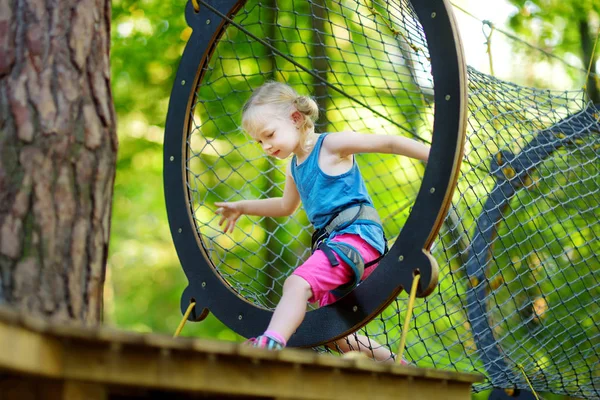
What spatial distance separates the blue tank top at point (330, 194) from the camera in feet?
7.72

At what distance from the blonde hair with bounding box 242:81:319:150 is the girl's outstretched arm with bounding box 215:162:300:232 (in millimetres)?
240

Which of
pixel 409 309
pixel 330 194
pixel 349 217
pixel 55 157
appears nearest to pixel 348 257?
pixel 349 217

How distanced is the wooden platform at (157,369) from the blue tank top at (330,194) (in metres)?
0.84

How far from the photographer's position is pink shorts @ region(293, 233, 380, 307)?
6.97 feet

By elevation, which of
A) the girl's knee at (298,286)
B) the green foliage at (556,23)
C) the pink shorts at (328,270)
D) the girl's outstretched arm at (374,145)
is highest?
the green foliage at (556,23)

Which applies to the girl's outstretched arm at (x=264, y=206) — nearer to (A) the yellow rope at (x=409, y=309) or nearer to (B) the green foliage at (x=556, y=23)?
(A) the yellow rope at (x=409, y=309)

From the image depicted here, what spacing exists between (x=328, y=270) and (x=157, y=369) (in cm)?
100

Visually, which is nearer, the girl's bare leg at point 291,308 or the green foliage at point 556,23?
the girl's bare leg at point 291,308

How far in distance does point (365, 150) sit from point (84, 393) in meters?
1.33

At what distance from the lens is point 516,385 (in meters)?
2.84

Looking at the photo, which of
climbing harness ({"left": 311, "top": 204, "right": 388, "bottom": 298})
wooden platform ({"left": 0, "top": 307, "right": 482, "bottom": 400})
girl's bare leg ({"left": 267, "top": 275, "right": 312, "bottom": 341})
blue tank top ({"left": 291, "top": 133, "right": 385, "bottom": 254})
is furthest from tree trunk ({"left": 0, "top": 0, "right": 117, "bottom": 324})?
blue tank top ({"left": 291, "top": 133, "right": 385, "bottom": 254})

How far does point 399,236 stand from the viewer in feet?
6.47

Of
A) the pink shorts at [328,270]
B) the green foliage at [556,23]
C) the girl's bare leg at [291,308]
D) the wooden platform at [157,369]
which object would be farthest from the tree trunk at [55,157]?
the green foliage at [556,23]

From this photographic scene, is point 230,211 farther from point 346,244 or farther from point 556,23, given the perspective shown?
point 556,23
